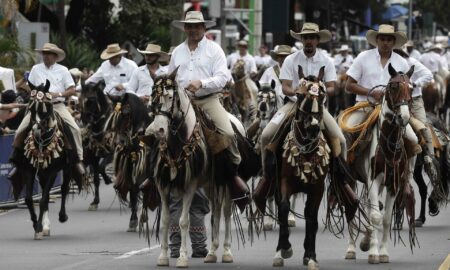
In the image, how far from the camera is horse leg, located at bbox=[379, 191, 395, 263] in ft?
51.0

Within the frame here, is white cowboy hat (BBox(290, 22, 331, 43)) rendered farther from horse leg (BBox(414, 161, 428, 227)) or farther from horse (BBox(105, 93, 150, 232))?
horse (BBox(105, 93, 150, 232))

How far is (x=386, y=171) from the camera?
16.0 metres

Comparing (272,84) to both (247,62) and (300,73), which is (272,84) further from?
(247,62)

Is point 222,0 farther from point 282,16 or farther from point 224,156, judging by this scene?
point 224,156

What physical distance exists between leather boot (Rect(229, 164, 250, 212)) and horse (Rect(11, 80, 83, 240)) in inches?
147

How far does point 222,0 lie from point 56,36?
5.26 metres

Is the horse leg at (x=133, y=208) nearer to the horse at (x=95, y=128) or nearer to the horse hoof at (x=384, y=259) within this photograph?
the horse at (x=95, y=128)

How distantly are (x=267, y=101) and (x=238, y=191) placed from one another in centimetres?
665

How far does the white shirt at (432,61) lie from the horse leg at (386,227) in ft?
87.0

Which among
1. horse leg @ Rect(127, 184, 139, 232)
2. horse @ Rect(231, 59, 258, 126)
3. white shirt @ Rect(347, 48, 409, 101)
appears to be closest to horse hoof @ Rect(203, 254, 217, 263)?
white shirt @ Rect(347, 48, 409, 101)

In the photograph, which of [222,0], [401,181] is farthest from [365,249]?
[222,0]

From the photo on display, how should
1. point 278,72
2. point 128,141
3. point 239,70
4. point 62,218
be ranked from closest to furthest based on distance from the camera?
point 62,218
point 128,141
point 278,72
point 239,70

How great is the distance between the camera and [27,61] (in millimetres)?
29422

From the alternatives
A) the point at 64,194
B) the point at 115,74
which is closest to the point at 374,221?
the point at 64,194
